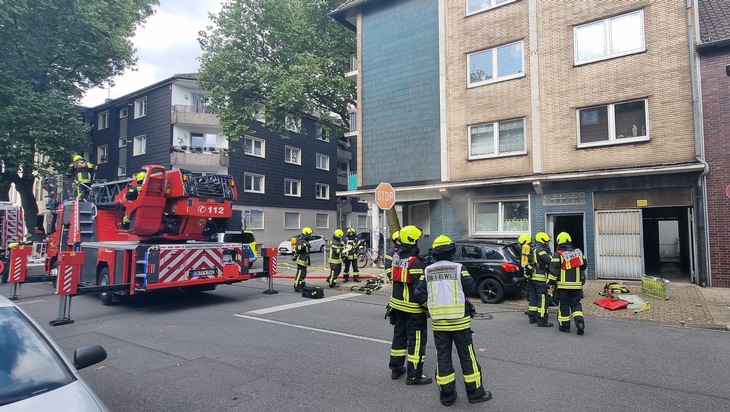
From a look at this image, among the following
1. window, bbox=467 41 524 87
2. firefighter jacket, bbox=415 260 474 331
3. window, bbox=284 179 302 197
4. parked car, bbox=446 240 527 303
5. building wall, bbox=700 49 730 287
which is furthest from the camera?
window, bbox=284 179 302 197

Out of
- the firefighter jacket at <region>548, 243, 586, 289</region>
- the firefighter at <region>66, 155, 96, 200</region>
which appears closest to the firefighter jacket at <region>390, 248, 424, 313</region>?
the firefighter jacket at <region>548, 243, 586, 289</region>

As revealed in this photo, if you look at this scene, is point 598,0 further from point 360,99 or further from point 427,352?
point 427,352

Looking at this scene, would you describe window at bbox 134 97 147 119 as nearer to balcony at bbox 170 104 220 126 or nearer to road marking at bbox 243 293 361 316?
balcony at bbox 170 104 220 126

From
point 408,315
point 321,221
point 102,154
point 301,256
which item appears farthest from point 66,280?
point 102,154

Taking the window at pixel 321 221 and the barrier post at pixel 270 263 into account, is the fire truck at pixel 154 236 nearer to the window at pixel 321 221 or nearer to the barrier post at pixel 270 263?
the barrier post at pixel 270 263

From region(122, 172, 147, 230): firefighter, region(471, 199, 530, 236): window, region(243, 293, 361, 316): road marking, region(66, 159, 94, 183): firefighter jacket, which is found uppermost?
region(66, 159, 94, 183): firefighter jacket

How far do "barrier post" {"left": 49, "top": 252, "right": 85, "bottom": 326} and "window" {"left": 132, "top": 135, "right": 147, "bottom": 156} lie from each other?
81.4 feet

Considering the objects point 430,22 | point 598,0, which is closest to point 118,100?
point 430,22

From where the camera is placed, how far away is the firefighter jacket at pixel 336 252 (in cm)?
1286

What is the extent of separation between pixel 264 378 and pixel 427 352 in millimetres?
2358

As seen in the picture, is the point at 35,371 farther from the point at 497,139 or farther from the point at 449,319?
the point at 497,139

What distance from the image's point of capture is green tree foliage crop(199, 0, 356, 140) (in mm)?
18547

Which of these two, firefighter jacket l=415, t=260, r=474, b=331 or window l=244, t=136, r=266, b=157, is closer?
firefighter jacket l=415, t=260, r=474, b=331

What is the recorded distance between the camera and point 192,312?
364 inches
